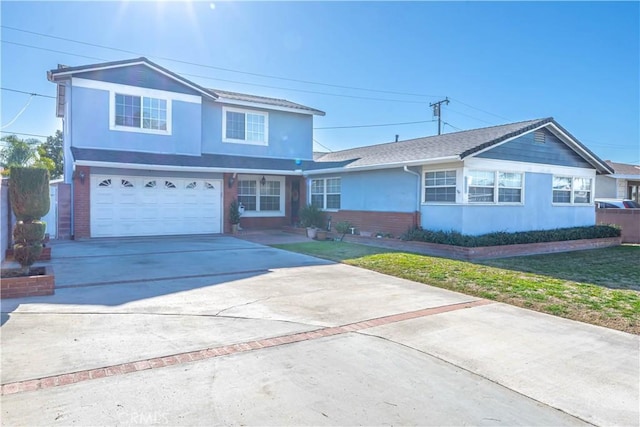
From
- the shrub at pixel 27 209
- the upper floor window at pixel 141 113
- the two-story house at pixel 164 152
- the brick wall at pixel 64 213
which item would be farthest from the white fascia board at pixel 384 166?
the shrub at pixel 27 209

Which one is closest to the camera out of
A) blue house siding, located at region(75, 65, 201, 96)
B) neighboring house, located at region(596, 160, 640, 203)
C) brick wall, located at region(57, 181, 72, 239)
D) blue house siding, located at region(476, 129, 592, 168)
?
blue house siding, located at region(476, 129, 592, 168)

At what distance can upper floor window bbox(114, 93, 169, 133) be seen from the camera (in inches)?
646

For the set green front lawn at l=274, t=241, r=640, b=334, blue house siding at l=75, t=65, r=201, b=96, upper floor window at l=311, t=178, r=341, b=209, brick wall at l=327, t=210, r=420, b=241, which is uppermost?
blue house siding at l=75, t=65, r=201, b=96

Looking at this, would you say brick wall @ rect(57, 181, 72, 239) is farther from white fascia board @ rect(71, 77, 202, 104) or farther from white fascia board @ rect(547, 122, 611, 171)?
white fascia board @ rect(547, 122, 611, 171)

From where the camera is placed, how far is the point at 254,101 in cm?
1967

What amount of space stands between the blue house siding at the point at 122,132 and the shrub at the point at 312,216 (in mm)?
5414

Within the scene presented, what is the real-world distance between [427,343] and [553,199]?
14039 millimetres

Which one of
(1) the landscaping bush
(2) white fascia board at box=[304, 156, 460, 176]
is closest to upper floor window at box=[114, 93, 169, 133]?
(2) white fascia board at box=[304, 156, 460, 176]

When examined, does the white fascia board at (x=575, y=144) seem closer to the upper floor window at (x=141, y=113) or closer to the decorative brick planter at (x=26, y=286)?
the upper floor window at (x=141, y=113)

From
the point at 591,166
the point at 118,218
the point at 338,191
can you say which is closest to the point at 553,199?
the point at 591,166

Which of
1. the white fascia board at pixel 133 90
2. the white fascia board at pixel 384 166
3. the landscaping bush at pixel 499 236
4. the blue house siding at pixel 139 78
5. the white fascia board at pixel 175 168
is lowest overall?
the landscaping bush at pixel 499 236

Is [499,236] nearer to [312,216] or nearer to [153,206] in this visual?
[312,216]

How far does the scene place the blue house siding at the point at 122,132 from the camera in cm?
1556

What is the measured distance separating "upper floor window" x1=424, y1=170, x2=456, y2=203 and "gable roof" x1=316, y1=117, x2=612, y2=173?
729 mm
